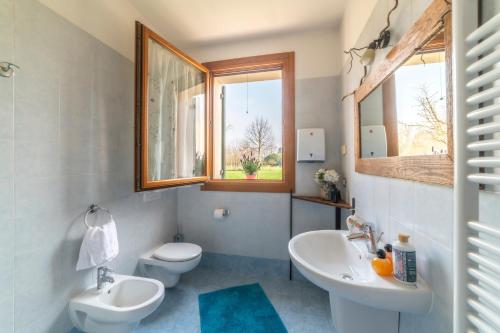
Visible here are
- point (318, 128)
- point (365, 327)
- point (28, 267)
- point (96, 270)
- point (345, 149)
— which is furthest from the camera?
point (318, 128)

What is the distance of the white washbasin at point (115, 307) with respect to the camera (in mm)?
1295

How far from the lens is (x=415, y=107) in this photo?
89 cm

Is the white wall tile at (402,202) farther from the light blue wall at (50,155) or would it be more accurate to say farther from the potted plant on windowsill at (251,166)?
the light blue wall at (50,155)

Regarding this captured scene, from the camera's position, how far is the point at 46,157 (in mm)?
1269

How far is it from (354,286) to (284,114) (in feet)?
6.01

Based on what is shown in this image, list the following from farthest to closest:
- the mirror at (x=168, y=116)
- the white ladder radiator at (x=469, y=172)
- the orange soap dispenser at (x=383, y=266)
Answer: the mirror at (x=168, y=116) < the orange soap dispenser at (x=383, y=266) < the white ladder radiator at (x=469, y=172)

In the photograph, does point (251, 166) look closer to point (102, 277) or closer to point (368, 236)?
point (368, 236)

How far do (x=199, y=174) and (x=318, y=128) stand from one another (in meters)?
1.38

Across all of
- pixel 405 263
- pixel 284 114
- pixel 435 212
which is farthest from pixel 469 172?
pixel 284 114

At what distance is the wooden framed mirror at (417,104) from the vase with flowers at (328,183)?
664 mm

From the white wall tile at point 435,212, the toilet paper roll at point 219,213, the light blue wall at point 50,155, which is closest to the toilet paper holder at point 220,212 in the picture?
the toilet paper roll at point 219,213

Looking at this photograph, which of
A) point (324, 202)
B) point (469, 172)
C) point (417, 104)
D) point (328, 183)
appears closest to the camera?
Answer: point (469, 172)

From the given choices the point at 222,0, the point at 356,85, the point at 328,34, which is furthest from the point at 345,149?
the point at 222,0

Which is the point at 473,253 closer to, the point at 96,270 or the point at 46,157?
the point at 46,157
